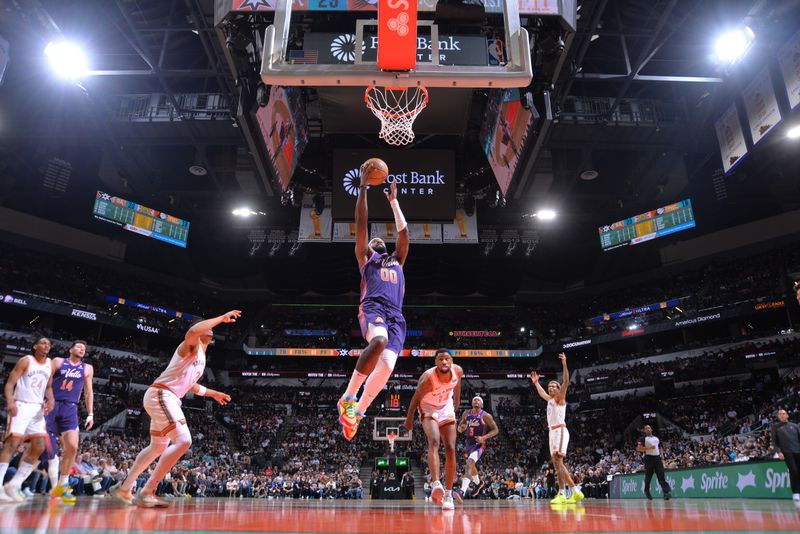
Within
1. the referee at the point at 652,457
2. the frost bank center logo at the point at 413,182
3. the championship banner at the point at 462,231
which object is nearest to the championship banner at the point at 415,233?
the championship banner at the point at 462,231

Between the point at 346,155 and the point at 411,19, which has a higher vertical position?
the point at 346,155

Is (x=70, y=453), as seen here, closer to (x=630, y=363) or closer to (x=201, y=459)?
(x=201, y=459)

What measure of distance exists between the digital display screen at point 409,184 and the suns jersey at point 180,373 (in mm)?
9919

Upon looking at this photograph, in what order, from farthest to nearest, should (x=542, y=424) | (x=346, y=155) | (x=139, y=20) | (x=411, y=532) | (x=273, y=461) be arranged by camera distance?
1. (x=542, y=424)
2. (x=273, y=461)
3. (x=346, y=155)
4. (x=139, y=20)
5. (x=411, y=532)

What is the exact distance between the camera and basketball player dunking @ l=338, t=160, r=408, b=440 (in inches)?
202

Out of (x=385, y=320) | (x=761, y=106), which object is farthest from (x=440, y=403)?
(x=761, y=106)

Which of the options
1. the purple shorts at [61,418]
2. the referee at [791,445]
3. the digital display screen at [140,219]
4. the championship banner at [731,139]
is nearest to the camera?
the purple shorts at [61,418]

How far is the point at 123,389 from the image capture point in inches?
1161

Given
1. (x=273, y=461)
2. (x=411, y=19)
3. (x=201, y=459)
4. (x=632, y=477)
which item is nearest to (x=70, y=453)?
(x=411, y=19)

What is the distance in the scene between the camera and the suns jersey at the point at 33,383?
716cm

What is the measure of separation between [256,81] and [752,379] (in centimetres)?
2778

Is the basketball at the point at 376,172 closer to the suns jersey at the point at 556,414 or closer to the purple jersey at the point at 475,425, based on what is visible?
the purple jersey at the point at 475,425

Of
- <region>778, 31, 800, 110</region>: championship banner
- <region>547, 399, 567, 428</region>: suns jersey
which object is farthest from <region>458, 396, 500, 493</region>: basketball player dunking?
<region>778, 31, 800, 110</region>: championship banner

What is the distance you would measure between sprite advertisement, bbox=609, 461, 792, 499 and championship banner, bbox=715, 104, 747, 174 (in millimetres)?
7445
